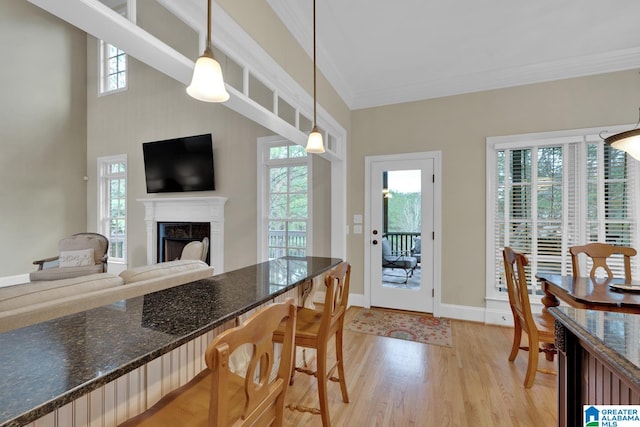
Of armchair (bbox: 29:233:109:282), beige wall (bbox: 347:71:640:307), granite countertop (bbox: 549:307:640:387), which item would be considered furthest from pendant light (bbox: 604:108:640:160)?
armchair (bbox: 29:233:109:282)

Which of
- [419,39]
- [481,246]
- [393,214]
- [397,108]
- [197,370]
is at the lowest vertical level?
[197,370]

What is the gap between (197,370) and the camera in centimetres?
141

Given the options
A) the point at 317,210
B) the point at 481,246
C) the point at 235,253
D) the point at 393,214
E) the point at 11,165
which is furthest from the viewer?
the point at 11,165

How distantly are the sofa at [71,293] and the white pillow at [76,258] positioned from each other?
319 centimetres

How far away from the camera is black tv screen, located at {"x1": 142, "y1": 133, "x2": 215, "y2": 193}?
15.3ft

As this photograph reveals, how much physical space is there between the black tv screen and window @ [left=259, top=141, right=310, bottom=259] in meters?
1.04

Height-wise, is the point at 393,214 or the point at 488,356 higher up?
the point at 393,214

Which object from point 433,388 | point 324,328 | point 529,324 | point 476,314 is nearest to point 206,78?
point 324,328

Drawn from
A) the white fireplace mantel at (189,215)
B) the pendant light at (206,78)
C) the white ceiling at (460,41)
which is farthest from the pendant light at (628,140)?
the white fireplace mantel at (189,215)

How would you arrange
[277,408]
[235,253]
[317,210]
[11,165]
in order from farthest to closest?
1. [11,165]
2. [235,253]
3. [317,210]
4. [277,408]

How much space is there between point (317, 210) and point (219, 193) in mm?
1711

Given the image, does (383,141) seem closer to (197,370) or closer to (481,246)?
(481,246)

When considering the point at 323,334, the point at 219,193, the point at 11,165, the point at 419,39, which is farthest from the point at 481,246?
the point at 11,165

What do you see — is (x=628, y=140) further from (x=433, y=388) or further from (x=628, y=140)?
(x=433, y=388)
